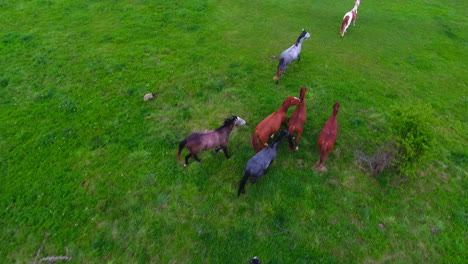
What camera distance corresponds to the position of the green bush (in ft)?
23.8

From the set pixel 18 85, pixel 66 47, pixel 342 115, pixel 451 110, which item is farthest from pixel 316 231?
pixel 66 47

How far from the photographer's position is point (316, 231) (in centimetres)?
675

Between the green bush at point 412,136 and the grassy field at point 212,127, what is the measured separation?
461mm

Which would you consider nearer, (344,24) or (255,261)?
(255,261)

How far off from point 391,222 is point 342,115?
4.43m

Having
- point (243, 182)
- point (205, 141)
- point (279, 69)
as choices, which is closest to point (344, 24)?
point (279, 69)

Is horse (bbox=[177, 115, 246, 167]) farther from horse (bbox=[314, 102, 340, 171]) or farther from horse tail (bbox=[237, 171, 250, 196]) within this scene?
horse (bbox=[314, 102, 340, 171])

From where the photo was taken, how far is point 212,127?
9.64m

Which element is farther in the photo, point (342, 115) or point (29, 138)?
point (342, 115)

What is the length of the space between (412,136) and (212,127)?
613 centimetres

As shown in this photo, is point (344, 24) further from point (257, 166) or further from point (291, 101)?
point (257, 166)

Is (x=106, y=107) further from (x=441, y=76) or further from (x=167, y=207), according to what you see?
(x=441, y=76)

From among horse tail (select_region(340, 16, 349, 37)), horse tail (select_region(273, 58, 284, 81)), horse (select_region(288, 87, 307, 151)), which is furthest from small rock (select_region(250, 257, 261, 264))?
horse tail (select_region(340, 16, 349, 37))

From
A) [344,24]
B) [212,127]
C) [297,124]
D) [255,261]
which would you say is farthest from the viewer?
[344,24]
